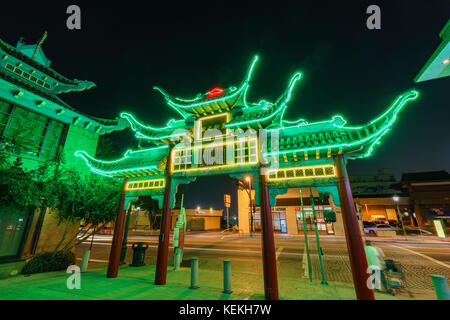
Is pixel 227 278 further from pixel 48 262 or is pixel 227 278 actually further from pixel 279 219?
pixel 279 219

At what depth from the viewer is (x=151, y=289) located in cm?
694

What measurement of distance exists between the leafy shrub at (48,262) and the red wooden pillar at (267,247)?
1051 centimetres

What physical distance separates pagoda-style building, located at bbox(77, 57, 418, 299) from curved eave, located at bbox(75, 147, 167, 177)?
0.05 metres

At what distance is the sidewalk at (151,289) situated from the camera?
6.09m

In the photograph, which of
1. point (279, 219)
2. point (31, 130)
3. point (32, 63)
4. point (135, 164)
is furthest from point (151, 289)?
point (279, 219)

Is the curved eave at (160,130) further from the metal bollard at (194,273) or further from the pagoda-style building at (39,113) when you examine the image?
the pagoda-style building at (39,113)

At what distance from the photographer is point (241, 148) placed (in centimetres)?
755

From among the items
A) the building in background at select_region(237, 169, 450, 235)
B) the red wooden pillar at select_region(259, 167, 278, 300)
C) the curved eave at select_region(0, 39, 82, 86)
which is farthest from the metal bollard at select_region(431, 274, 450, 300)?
the building in background at select_region(237, 169, 450, 235)
